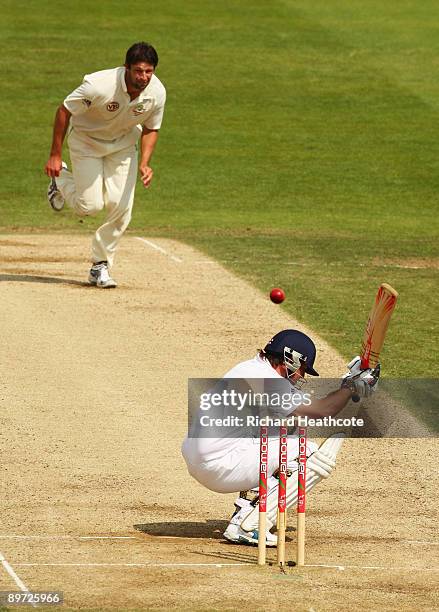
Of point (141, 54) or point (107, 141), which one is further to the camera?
point (107, 141)

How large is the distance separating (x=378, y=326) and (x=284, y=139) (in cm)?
1670

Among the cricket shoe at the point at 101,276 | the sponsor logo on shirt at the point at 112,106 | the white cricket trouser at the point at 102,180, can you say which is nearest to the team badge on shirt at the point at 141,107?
the sponsor logo on shirt at the point at 112,106

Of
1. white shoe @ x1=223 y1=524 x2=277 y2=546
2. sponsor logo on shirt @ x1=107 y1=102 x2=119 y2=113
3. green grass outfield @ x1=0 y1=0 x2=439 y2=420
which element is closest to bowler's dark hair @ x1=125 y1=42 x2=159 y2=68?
sponsor logo on shirt @ x1=107 y1=102 x2=119 y2=113

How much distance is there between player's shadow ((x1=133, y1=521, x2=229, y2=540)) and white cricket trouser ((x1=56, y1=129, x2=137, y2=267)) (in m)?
6.06

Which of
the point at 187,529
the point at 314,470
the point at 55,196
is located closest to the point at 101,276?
the point at 55,196

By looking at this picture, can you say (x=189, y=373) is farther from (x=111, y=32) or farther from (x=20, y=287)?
(x=111, y=32)

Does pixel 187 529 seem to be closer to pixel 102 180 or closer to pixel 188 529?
pixel 188 529

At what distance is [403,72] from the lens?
1118 inches

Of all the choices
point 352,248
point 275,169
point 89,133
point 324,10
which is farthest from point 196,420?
point 324,10

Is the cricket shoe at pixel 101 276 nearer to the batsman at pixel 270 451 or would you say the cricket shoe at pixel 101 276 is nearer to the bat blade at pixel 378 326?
the batsman at pixel 270 451

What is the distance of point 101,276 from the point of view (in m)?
14.7

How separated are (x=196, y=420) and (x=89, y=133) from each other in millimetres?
6282

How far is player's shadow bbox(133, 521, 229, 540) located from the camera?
8.57m

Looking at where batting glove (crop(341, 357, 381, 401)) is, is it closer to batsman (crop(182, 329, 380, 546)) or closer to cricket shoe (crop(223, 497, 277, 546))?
batsman (crop(182, 329, 380, 546))
